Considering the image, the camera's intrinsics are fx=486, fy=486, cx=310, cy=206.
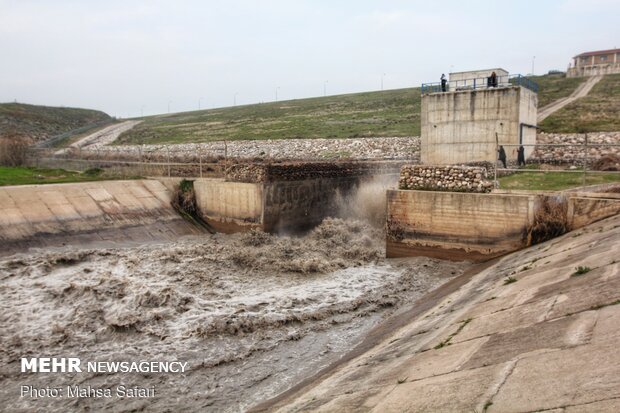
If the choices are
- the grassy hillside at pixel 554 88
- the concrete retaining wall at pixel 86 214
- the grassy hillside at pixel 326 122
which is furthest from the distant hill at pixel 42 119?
the grassy hillside at pixel 554 88

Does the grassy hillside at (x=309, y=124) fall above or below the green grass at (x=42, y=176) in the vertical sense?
above

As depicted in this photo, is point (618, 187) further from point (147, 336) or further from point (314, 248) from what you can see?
point (147, 336)

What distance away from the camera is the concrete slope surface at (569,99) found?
159 feet

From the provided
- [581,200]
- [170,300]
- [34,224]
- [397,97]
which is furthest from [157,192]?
[397,97]

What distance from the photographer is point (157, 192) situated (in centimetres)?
2580

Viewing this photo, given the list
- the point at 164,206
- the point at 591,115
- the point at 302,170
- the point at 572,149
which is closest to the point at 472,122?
the point at 572,149

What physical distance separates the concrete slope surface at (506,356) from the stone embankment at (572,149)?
20360 mm

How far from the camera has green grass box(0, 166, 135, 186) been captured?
78.4 feet

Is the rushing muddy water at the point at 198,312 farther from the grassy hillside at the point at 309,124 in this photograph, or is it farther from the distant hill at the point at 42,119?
the distant hill at the point at 42,119

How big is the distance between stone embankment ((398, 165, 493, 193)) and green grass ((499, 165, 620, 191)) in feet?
7.84

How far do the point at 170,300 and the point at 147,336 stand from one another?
2134 millimetres

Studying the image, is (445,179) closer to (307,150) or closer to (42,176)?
(42,176)

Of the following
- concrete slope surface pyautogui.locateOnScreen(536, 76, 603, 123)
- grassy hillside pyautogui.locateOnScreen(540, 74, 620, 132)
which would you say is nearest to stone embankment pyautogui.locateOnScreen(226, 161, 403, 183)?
grassy hillside pyautogui.locateOnScreen(540, 74, 620, 132)

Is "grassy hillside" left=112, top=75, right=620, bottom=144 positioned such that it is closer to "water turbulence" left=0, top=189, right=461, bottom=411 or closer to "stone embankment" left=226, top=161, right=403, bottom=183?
"stone embankment" left=226, top=161, right=403, bottom=183
